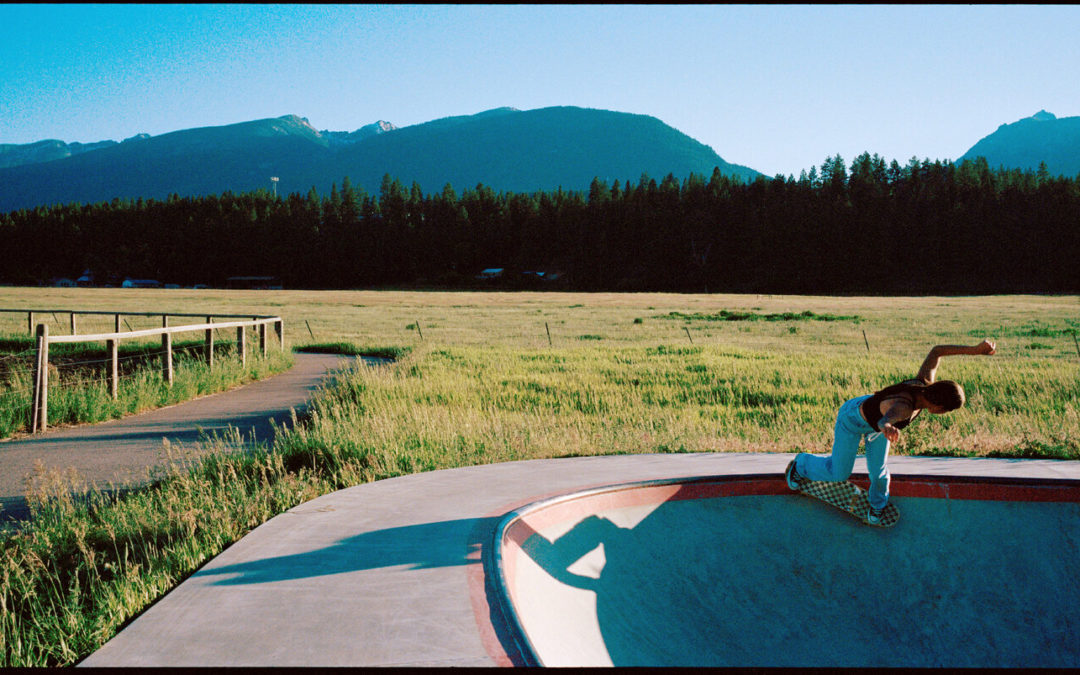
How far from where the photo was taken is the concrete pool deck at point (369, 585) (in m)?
3.48

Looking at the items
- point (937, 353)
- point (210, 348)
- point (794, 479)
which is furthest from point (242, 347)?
point (937, 353)

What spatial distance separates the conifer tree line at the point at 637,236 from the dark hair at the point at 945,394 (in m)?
97.9

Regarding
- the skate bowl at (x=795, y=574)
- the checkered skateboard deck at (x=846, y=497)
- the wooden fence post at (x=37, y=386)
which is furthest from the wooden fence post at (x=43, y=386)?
the checkered skateboard deck at (x=846, y=497)

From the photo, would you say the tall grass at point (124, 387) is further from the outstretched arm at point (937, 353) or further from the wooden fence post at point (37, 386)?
the outstretched arm at point (937, 353)

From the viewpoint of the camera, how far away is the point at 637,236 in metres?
121

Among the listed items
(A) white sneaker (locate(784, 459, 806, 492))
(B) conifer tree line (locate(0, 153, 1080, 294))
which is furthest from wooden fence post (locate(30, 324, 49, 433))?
(B) conifer tree line (locate(0, 153, 1080, 294))

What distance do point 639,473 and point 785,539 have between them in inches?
63.5

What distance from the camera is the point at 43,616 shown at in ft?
13.9

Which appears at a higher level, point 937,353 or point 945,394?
point 937,353

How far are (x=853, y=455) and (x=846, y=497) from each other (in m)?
0.53

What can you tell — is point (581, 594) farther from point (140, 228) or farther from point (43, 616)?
point (140, 228)

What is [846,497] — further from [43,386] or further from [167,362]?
[167,362]

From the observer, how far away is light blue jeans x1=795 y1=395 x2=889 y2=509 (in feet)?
16.7

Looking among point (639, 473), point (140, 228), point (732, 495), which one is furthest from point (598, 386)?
point (140, 228)
